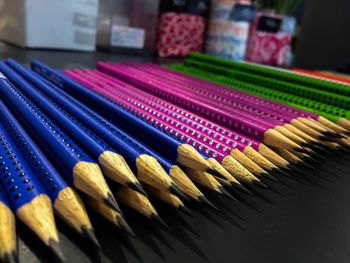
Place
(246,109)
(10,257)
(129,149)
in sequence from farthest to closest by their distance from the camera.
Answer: (246,109), (129,149), (10,257)

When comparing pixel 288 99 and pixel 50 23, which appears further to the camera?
pixel 50 23

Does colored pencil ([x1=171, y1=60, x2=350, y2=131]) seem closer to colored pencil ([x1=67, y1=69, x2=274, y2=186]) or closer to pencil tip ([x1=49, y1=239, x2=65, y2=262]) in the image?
colored pencil ([x1=67, y1=69, x2=274, y2=186])

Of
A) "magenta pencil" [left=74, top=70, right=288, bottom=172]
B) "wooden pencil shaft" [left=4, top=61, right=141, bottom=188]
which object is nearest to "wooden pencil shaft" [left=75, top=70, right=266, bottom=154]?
"magenta pencil" [left=74, top=70, right=288, bottom=172]

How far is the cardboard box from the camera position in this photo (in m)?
0.94

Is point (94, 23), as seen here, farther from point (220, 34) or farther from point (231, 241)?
point (231, 241)

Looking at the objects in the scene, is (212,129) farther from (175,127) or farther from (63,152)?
(63,152)

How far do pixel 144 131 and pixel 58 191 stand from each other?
0.14 metres

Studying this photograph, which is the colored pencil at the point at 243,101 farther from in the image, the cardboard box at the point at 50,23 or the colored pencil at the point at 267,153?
the cardboard box at the point at 50,23

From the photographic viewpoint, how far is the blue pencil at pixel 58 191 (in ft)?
0.68

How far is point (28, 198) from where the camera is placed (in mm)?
214

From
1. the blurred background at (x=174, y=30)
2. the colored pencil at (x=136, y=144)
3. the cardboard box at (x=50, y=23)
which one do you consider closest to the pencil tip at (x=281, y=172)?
the colored pencil at (x=136, y=144)

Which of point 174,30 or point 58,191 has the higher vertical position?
point 174,30

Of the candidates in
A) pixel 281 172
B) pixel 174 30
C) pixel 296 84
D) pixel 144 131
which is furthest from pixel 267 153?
pixel 174 30

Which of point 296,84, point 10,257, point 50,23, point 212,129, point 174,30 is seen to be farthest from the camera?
point 174,30
